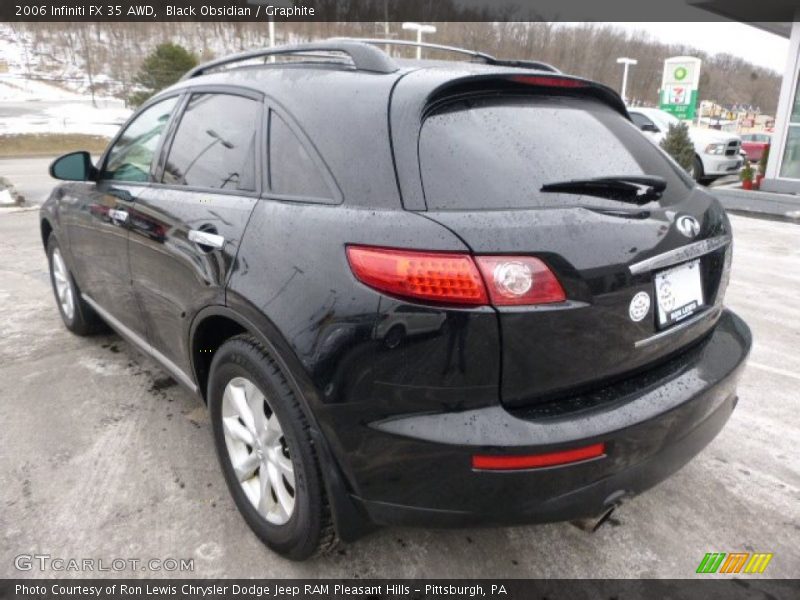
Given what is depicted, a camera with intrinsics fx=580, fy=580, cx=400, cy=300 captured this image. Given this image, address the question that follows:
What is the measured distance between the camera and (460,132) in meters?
1.77

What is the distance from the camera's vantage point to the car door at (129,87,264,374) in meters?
2.12

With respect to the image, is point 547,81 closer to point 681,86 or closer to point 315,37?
point 681,86

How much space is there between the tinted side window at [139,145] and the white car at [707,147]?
12662 millimetres

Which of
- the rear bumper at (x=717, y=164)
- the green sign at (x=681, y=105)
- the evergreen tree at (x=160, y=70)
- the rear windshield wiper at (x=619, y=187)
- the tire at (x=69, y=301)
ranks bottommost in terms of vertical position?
the tire at (x=69, y=301)

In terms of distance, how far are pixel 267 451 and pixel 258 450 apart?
0.07 metres

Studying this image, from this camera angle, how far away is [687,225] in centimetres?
194

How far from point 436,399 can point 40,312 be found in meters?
4.34

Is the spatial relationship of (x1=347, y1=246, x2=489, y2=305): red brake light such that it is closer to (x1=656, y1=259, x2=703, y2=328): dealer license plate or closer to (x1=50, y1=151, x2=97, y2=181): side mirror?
(x1=656, y1=259, x2=703, y2=328): dealer license plate

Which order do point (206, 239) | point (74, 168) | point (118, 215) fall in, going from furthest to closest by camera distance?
1. point (74, 168)
2. point (118, 215)
3. point (206, 239)

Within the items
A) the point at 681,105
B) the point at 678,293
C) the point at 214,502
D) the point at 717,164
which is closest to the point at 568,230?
the point at 678,293

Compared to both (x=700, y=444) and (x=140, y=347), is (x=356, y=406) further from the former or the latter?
(x=140, y=347)

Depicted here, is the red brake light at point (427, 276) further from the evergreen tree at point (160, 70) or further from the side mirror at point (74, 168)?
the evergreen tree at point (160, 70)

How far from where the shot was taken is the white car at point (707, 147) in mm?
13570

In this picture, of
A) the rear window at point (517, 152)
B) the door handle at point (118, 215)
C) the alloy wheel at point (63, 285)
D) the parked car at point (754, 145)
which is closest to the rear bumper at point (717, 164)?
the parked car at point (754, 145)
